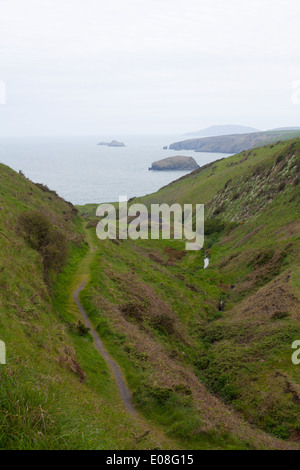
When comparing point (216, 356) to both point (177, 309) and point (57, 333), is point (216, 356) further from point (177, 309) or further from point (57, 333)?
point (57, 333)

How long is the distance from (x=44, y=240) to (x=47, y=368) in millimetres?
21083

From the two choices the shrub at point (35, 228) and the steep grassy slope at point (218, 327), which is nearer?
the steep grassy slope at point (218, 327)

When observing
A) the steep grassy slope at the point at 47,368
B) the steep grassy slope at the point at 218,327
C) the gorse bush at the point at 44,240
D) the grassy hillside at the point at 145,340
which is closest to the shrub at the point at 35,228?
the gorse bush at the point at 44,240

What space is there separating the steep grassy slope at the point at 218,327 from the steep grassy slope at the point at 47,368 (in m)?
2.36

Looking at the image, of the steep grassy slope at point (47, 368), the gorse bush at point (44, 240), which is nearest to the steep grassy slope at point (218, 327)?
the steep grassy slope at point (47, 368)

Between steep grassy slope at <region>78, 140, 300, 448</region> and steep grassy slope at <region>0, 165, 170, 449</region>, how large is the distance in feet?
7.76

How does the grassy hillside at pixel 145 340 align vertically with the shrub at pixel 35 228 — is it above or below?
below

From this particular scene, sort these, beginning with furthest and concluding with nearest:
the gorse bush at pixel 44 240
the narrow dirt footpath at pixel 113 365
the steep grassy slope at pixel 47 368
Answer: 1. the gorse bush at pixel 44 240
2. the narrow dirt footpath at pixel 113 365
3. the steep grassy slope at pixel 47 368

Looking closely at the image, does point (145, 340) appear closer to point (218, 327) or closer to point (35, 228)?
point (218, 327)

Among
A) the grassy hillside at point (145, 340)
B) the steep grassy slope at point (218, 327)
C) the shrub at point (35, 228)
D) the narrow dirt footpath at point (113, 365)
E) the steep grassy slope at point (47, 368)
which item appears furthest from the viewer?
the shrub at point (35, 228)

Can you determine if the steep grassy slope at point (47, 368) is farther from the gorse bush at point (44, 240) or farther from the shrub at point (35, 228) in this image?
the shrub at point (35, 228)

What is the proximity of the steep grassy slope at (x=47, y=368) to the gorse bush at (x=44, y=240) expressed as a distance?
0.64ft

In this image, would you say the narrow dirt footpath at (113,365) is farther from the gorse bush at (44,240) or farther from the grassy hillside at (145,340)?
the gorse bush at (44,240)

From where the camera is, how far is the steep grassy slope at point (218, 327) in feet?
59.0
